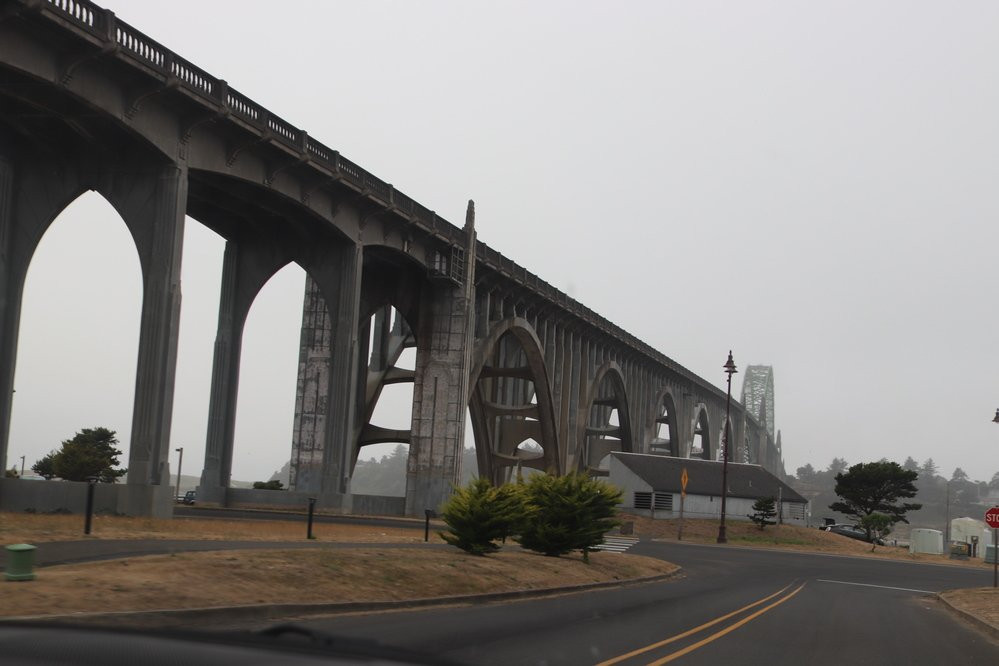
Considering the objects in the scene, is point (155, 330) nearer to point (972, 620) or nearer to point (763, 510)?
point (972, 620)

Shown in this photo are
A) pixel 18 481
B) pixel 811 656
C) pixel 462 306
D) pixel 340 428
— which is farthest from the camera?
pixel 462 306

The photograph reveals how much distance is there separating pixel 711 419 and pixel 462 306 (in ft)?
310

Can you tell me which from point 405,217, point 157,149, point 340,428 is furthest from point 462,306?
point 157,149

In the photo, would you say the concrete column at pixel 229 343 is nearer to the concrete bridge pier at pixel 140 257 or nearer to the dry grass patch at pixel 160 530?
the concrete bridge pier at pixel 140 257

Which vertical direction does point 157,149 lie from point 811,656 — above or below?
above

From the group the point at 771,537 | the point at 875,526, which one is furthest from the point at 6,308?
the point at 875,526

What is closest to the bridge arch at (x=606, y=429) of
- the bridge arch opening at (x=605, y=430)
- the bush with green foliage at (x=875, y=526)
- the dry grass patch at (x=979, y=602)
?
the bridge arch opening at (x=605, y=430)

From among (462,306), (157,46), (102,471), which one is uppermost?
(157,46)

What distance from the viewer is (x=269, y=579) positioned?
1716 cm

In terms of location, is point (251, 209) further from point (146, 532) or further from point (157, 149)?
point (146, 532)

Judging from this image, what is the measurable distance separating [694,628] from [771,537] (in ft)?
175

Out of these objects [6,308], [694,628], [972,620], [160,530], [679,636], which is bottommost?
[972,620]

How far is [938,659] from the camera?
51.9 feet

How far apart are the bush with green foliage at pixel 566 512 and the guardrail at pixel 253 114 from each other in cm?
1739
